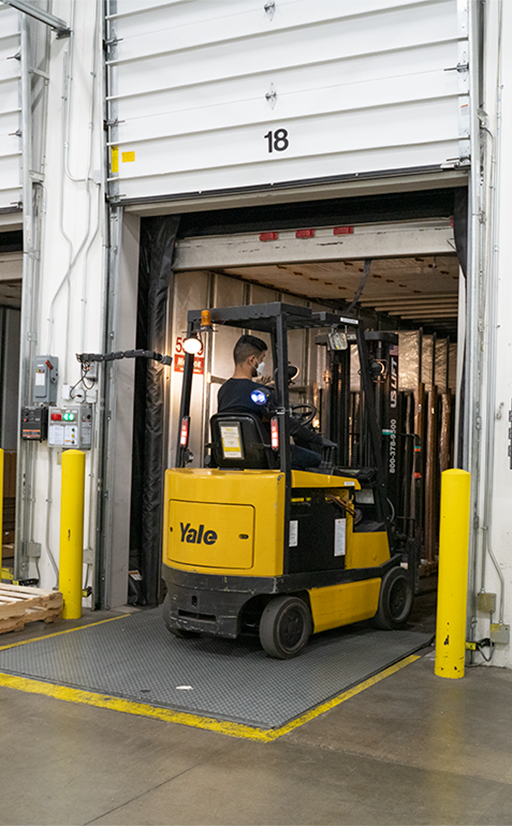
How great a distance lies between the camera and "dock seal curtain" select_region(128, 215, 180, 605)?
26.4 ft

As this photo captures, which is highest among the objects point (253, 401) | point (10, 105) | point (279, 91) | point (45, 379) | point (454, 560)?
point (10, 105)

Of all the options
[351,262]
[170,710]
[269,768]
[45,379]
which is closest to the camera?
[269,768]

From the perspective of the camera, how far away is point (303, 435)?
627 cm

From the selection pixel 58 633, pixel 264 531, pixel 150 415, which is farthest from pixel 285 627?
pixel 150 415

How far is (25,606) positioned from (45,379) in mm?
2180

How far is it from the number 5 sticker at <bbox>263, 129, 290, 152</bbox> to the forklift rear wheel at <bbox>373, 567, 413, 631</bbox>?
12.0 ft

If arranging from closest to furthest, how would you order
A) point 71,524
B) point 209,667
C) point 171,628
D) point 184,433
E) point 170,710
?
point 170,710 → point 209,667 → point 171,628 → point 184,433 → point 71,524

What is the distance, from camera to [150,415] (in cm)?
807

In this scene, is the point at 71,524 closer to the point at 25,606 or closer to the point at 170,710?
the point at 25,606

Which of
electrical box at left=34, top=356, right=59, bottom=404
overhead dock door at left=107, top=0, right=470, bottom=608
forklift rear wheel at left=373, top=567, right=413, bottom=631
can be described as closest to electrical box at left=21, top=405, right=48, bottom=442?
electrical box at left=34, top=356, right=59, bottom=404

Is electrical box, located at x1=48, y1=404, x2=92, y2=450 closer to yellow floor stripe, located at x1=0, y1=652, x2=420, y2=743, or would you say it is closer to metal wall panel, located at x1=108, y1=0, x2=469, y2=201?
metal wall panel, located at x1=108, y1=0, x2=469, y2=201

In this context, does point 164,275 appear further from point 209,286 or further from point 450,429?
point 450,429

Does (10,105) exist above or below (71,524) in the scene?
above

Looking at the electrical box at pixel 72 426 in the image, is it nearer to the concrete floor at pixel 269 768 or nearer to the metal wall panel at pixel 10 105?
the metal wall panel at pixel 10 105
